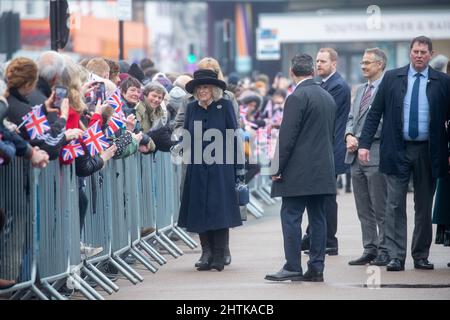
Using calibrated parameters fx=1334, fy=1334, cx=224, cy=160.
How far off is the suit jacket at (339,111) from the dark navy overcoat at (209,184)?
1.30 meters

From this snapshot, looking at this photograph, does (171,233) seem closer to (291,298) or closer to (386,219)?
(386,219)

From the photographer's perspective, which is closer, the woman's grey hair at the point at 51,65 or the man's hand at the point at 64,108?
the man's hand at the point at 64,108

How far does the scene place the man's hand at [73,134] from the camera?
10086mm

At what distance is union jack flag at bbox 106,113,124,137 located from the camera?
11.8 m

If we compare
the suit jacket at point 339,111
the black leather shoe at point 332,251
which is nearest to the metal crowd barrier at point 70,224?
the black leather shoe at point 332,251

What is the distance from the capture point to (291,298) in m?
10.8

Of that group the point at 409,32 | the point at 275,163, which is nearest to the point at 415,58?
the point at 275,163

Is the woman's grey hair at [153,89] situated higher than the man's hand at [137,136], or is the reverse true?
the woman's grey hair at [153,89]

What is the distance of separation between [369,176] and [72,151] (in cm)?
399

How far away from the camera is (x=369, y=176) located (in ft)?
43.7

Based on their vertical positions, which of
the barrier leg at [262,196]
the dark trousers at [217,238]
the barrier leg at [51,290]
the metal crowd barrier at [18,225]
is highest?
the metal crowd barrier at [18,225]

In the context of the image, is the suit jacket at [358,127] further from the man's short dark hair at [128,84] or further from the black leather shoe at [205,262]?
the man's short dark hair at [128,84]

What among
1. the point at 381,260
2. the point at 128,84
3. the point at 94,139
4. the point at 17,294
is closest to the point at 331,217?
the point at 381,260

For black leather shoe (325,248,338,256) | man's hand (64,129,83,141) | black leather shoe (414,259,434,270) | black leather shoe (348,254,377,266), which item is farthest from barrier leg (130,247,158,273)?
man's hand (64,129,83,141)
